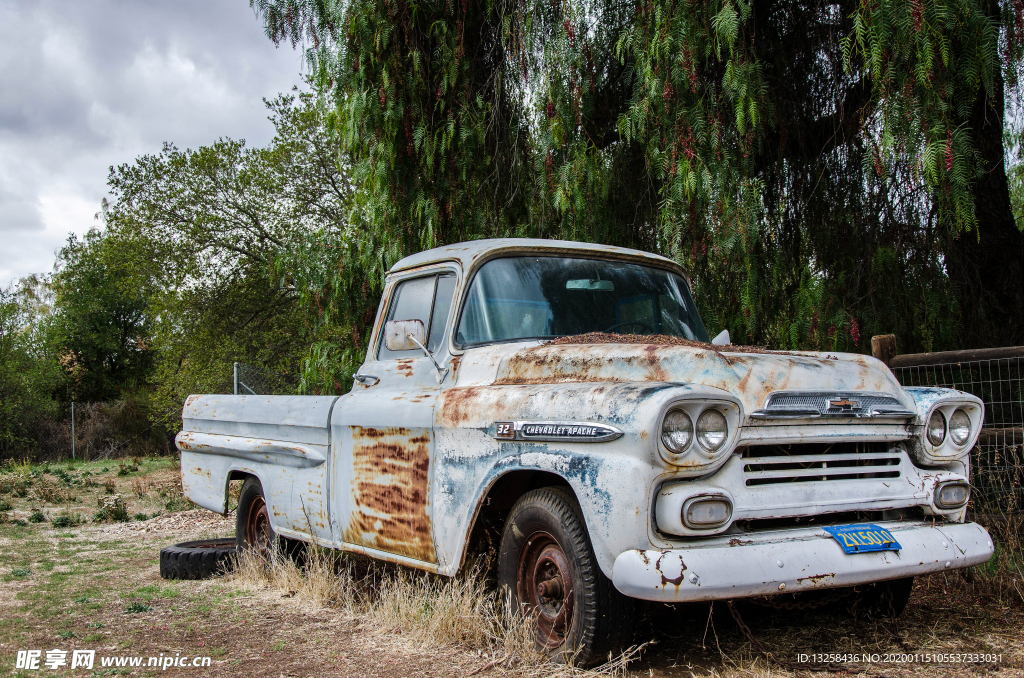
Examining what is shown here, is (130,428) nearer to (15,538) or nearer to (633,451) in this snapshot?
(15,538)

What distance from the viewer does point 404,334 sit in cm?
464

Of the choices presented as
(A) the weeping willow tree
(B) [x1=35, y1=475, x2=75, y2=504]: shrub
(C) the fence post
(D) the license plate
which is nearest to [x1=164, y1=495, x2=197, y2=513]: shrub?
(B) [x1=35, y1=475, x2=75, y2=504]: shrub

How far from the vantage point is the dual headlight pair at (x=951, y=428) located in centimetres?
383

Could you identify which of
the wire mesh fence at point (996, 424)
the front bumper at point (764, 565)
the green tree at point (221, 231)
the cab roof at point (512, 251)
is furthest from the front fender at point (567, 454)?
the green tree at point (221, 231)

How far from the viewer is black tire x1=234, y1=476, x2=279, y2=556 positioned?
6.23 m

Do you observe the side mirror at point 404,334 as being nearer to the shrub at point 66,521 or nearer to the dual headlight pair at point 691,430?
the dual headlight pair at point 691,430

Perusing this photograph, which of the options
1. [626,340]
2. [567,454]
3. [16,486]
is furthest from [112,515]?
[567,454]

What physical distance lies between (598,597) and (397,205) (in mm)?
5753

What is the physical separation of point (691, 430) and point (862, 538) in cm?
84

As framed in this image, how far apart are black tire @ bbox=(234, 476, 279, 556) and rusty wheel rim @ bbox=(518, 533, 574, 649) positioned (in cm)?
302

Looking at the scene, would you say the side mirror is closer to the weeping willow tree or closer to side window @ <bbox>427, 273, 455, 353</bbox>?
side window @ <bbox>427, 273, 455, 353</bbox>

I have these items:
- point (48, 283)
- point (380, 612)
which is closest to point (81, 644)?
point (380, 612)

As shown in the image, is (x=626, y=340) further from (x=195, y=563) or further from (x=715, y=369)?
(x=195, y=563)

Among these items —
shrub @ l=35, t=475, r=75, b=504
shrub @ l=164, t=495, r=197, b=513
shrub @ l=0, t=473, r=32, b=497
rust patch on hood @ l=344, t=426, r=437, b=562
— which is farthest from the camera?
shrub @ l=0, t=473, r=32, b=497
